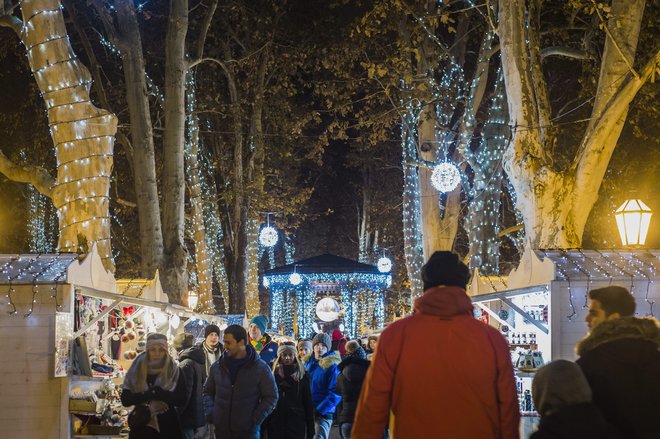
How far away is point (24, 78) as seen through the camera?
25094mm

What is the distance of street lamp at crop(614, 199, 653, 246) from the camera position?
10750mm

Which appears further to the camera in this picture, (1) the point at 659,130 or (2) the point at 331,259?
(2) the point at 331,259

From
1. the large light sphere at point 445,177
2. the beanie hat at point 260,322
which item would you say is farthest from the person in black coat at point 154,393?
the large light sphere at point 445,177

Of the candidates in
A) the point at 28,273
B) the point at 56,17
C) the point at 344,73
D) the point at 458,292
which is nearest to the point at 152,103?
the point at 344,73

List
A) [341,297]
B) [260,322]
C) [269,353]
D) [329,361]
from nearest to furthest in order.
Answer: [329,361] < [269,353] < [260,322] < [341,297]

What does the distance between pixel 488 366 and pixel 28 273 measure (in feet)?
20.7

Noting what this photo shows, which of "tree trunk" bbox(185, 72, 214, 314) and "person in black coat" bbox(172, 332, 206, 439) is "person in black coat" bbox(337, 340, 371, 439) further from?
"tree trunk" bbox(185, 72, 214, 314)

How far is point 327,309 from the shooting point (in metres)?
34.1

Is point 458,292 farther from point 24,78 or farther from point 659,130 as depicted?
point 24,78

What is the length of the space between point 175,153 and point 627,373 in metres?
14.5

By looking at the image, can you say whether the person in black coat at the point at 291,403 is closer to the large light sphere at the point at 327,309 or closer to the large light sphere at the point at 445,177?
the large light sphere at the point at 445,177

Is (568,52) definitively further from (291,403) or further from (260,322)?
(291,403)

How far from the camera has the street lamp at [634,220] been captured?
10.8m

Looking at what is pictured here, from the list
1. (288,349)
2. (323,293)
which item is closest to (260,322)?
(288,349)
